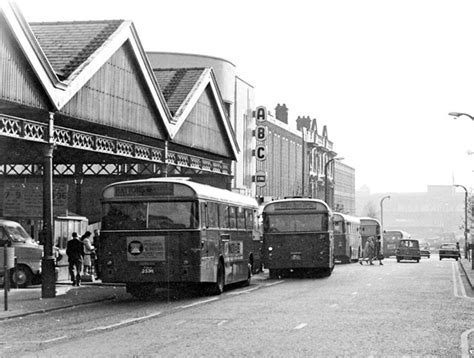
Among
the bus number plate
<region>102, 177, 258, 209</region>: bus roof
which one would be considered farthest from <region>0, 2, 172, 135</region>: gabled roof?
the bus number plate

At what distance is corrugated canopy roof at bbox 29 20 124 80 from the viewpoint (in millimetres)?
29672

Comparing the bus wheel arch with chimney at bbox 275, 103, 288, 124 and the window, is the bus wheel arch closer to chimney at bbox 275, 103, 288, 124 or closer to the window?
the window

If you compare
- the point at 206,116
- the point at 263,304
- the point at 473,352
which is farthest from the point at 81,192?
the point at 473,352

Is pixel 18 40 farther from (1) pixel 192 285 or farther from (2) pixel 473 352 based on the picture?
(2) pixel 473 352

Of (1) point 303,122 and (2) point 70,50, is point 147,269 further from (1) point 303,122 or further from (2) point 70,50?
(1) point 303,122

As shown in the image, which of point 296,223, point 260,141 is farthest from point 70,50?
point 260,141

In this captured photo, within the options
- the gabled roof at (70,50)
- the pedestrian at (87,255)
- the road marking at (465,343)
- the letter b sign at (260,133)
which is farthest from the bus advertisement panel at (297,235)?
the letter b sign at (260,133)

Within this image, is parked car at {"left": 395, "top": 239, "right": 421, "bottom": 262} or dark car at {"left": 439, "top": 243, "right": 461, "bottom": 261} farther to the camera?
dark car at {"left": 439, "top": 243, "right": 461, "bottom": 261}

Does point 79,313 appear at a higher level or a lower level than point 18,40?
lower

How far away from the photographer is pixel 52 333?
15.6 metres

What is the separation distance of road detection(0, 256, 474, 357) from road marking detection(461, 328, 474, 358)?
2cm

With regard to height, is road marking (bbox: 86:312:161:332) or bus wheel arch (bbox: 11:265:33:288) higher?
bus wheel arch (bbox: 11:265:33:288)

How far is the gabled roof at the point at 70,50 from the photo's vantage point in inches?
973

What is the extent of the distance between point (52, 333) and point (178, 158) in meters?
23.8
